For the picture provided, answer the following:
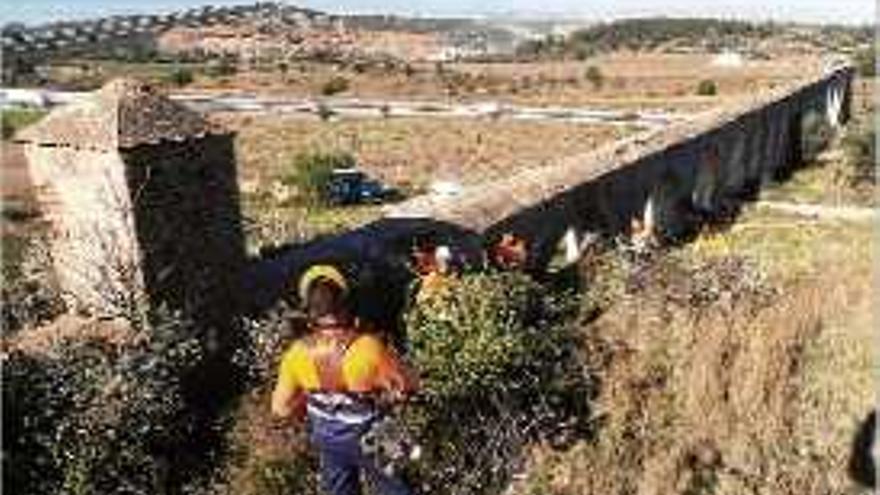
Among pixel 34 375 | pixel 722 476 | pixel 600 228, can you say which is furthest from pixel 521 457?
pixel 600 228

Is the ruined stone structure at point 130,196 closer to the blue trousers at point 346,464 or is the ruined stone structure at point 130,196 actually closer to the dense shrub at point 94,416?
the dense shrub at point 94,416

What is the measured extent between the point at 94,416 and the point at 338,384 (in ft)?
11.6

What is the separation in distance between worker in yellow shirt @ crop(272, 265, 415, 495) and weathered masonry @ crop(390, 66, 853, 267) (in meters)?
9.75

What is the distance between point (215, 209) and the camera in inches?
466

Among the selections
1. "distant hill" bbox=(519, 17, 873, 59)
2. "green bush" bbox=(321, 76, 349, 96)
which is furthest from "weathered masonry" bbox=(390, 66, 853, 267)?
"distant hill" bbox=(519, 17, 873, 59)

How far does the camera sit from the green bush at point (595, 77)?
3256 inches

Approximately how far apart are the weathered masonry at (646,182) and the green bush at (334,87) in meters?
39.9

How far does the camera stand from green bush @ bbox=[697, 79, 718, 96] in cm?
7162

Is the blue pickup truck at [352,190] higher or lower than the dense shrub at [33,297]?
lower

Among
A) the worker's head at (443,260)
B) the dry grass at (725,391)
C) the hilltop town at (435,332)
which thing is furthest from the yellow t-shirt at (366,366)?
the worker's head at (443,260)

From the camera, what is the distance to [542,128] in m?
53.6

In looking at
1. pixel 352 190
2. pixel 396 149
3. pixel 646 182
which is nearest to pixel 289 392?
pixel 646 182

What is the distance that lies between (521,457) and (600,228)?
37.1ft

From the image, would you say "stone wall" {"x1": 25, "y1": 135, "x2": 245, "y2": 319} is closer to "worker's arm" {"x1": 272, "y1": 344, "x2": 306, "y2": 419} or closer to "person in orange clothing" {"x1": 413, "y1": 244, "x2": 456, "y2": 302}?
"person in orange clothing" {"x1": 413, "y1": 244, "x2": 456, "y2": 302}
